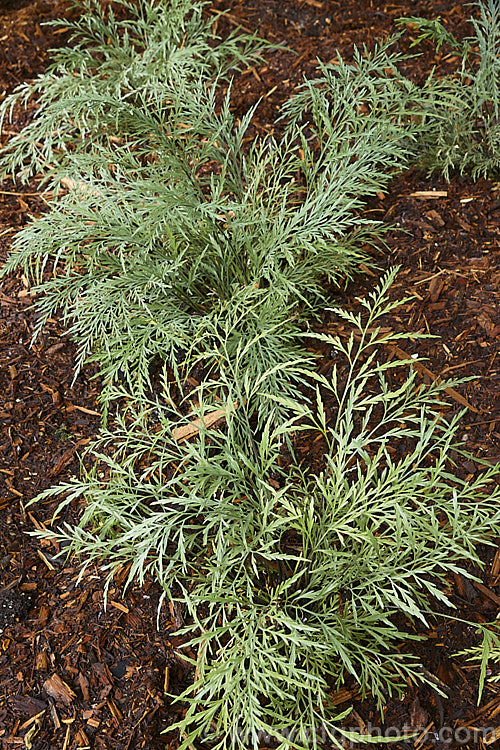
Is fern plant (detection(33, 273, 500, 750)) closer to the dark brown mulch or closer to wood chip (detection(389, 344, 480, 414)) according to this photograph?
the dark brown mulch

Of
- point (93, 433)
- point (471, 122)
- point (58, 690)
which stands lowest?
point (58, 690)

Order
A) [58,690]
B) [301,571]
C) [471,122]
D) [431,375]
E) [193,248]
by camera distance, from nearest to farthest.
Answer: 1. [301,571]
2. [58,690]
3. [431,375]
4. [193,248]
5. [471,122]

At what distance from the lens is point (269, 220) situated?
2713 mm

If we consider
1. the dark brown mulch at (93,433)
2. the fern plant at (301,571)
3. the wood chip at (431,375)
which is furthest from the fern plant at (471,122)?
the fern plant at (301,571)

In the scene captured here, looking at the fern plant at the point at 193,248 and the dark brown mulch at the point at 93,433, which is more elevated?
the fern plant at the point at 193,248

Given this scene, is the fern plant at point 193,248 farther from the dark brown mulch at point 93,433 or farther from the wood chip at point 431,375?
the wood chip at point 431,375

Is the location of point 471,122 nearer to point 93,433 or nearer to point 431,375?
point 431,375

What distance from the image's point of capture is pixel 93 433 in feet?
8.52

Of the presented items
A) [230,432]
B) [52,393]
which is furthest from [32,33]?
[230,432]

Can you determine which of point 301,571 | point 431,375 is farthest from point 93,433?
point 431,375

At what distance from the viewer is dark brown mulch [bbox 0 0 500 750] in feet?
6.40

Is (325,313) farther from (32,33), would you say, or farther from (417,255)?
(32,33)

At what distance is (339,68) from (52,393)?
1644mm

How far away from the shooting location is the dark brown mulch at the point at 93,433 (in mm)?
1950
